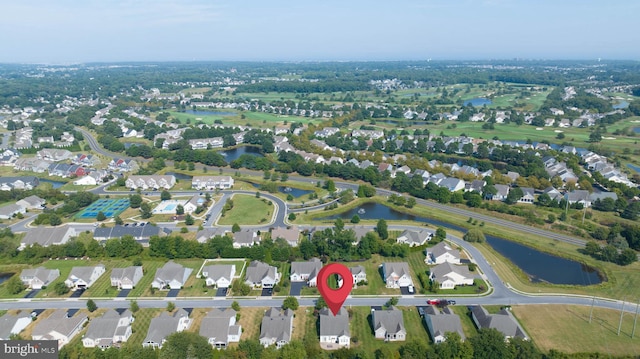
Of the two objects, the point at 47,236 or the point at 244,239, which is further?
the point at 47,236

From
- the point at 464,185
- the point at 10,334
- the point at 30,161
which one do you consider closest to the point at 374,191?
the point at 464,185

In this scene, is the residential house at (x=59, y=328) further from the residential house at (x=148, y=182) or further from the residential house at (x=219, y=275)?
the residential house at (x=148, y=182)

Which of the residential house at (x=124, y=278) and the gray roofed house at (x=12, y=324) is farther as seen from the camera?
the residential house at (x=124, y=278)

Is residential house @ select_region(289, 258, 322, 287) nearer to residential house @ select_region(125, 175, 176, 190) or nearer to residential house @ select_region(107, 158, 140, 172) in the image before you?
residential house @ select_region(125, 175, 176, 190)

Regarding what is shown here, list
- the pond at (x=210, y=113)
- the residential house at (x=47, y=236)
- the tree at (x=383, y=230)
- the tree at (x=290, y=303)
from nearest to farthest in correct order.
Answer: the tree at (x=290, y=303)
the residential house at (x=47, y=236)
the tree at (x=383, y=230)
the pond at (x=210, y=113)

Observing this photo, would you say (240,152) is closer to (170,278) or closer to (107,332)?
(170,278)

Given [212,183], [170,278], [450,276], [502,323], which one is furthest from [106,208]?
[502,323]

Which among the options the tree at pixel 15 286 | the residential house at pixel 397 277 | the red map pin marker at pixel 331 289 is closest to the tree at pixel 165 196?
the tree at pixel 15 286
